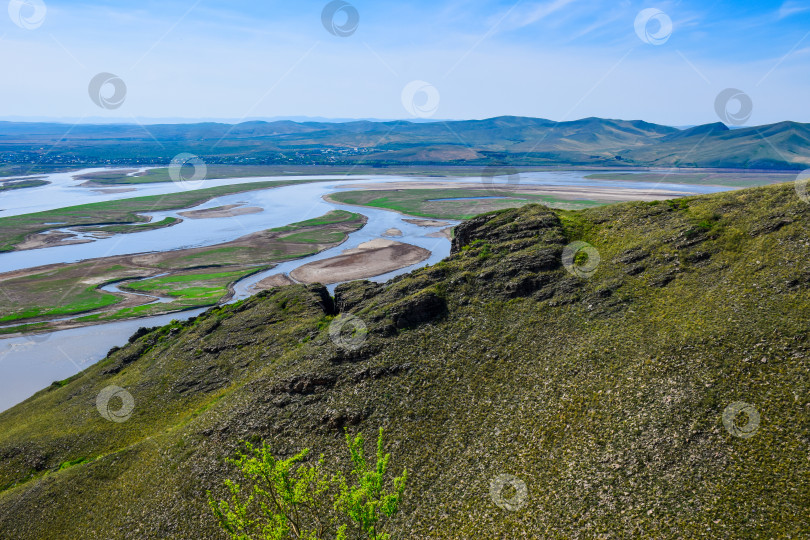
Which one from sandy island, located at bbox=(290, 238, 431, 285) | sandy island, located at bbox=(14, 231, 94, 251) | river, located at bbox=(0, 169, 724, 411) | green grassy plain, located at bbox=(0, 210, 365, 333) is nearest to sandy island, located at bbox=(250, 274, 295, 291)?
river, located at bbox=(0, 169, 724, 411)

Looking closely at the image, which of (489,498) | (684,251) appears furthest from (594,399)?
(684,251)

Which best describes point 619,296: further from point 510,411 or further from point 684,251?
point 510,411

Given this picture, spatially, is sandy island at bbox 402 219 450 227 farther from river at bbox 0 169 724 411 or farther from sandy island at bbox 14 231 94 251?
sandy island at bbox 14 231 94 251

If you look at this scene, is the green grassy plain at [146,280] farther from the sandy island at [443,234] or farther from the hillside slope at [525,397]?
the hillside slope at [525,397]

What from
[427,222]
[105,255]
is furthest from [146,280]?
[427,222]

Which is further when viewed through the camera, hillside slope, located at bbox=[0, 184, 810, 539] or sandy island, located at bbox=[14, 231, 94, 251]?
sandy island, located at bbox=[14, 231, 94, 251]

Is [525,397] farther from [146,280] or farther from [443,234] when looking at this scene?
[443,234]
